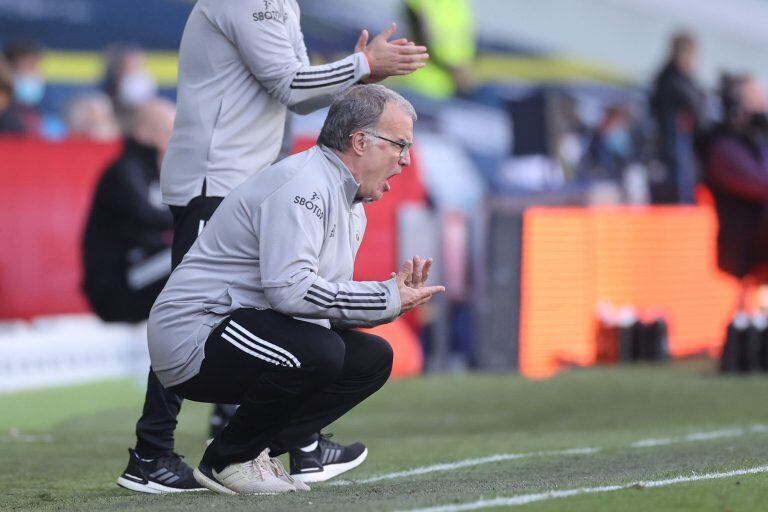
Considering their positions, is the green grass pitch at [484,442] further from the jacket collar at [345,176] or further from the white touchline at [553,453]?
the jacket collar at [345,176]

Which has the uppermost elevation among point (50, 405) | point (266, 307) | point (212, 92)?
point (212, 92)

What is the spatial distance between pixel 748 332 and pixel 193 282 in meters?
7.09

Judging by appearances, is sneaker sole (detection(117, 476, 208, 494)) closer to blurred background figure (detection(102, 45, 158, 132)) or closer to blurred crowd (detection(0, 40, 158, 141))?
blurred crowd (detection(0, 40, 158, 141))

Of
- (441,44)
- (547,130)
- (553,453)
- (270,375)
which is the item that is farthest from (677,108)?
(270,375)

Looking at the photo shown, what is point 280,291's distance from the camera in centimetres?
499

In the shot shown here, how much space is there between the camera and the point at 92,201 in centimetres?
1031

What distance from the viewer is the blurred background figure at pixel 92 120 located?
14.1m

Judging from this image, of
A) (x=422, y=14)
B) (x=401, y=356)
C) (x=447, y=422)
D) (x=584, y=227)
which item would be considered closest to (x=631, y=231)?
(x=584, y=227)

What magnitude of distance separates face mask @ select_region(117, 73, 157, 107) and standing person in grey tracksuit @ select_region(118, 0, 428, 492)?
9.28 m

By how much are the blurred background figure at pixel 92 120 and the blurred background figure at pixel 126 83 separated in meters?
0.23

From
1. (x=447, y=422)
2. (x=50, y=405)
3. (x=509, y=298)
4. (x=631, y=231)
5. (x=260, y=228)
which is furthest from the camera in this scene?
(x=631, y=231)

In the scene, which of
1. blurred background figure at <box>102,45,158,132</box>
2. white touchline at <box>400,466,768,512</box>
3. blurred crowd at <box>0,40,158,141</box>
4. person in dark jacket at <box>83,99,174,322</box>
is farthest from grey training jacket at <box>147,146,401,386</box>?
blurred background figure at <box>102,45,158,132</box>

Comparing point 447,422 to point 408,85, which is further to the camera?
point 408,85

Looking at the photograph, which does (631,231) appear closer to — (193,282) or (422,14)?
(422,14)
